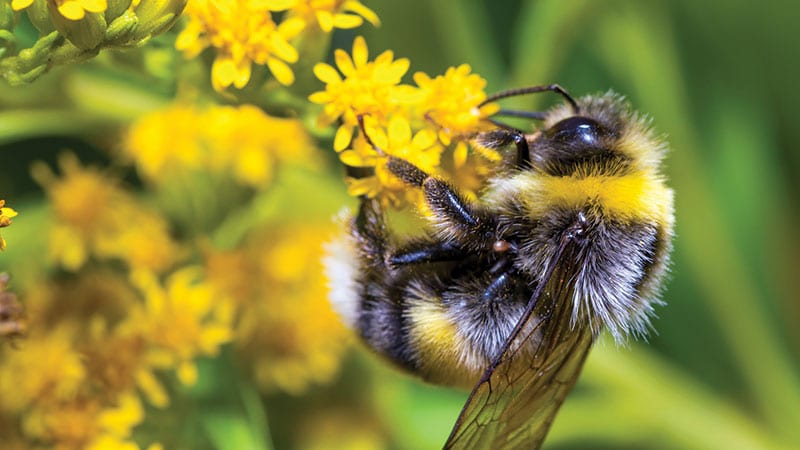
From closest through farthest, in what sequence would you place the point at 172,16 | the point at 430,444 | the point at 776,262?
1. the point at 172,16
2. the point at 430,444
3. the point at 776,262

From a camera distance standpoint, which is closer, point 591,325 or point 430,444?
point 591,325

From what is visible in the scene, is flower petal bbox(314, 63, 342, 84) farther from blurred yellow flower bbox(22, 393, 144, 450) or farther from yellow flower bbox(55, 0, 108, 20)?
blurred yellow flower bbox(22, 393, 144, 450)

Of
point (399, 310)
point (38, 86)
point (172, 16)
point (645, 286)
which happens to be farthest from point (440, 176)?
point (38, 86)

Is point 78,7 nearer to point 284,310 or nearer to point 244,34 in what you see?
point 244,34

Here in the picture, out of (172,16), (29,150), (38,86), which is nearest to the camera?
(172,16)

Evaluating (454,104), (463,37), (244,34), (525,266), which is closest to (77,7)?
(244,34)

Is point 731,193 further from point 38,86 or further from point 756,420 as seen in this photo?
point 38,86

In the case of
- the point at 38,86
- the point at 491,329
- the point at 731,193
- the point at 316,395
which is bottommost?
the point at 316,395
